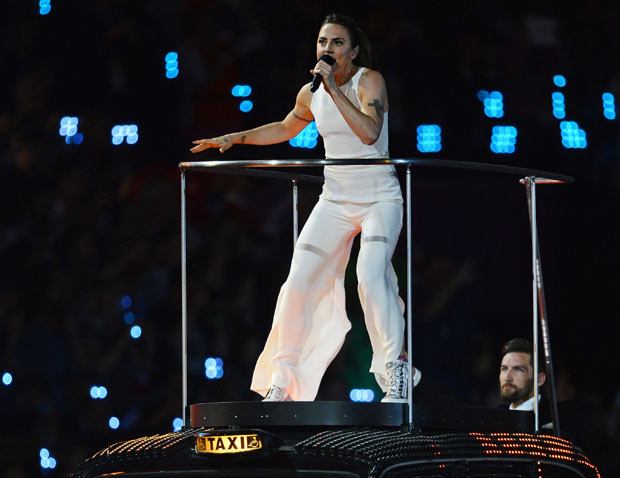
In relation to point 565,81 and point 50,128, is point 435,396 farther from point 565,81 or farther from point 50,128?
point 50,128

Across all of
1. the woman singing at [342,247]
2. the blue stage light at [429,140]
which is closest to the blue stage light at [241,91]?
the blue stage light at [429,140]

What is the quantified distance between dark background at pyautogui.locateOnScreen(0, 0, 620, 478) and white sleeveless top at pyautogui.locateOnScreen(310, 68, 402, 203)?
9.51 feet

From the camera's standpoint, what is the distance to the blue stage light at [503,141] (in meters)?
9.49

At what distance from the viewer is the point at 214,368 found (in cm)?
971

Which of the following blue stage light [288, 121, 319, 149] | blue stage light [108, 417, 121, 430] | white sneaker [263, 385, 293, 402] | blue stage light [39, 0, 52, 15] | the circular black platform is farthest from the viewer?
blue stage light [39, 0, 52, 15]

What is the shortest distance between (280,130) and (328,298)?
0.87 m

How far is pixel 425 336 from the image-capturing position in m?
9.83

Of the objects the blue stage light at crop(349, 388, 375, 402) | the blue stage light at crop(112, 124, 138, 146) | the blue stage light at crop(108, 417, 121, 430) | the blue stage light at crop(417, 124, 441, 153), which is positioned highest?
the blue stage light at crop(112, 124, 138, 146)

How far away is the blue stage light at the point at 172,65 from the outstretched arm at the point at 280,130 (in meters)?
3.44

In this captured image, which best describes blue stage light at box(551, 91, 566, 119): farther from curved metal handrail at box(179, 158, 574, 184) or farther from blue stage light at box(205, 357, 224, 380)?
curved metal handrail at box(179, 158, 574, 184)

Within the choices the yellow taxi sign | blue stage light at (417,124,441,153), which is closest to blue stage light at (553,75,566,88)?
blue stage light at (417,124,441,153)

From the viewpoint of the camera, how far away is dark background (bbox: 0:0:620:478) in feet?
31.7

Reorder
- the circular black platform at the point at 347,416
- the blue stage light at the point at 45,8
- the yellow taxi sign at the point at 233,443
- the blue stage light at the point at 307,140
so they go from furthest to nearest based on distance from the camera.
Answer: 1. the blue stage light at the point at 45,8
2. the blue stage light at the point at 307,140
3. the circular black platform at the point at 347,416
4. the yellow taxi sign at the point at 233,443

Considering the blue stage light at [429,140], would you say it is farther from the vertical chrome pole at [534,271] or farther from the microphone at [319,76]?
the microphone at [319,76]
